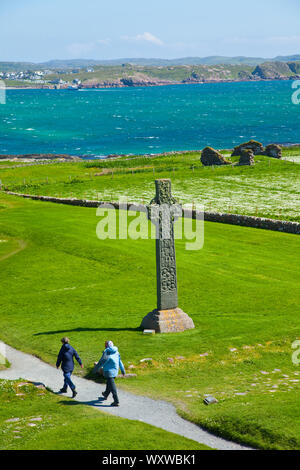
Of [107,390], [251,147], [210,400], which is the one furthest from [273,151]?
[107,390]

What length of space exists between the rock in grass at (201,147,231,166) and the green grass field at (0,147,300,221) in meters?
1.70

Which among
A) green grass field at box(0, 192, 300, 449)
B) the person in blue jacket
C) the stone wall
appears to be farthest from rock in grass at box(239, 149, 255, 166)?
the person in blue jacket

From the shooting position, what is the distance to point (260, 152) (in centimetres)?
10938

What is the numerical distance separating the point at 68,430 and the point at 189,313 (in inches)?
532

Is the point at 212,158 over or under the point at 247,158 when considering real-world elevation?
under

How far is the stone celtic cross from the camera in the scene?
88.8 feet

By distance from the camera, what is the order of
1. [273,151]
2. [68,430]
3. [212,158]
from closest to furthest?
1. [68,430]
2. [212,158]
3. [273,151]

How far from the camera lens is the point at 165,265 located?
27625 mm

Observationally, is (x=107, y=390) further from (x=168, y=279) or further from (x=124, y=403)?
(x=168, y=279)

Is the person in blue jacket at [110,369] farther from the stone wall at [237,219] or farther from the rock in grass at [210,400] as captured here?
the stone wall at [237,219]

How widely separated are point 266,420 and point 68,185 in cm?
7228

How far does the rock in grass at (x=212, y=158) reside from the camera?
3996 inches
